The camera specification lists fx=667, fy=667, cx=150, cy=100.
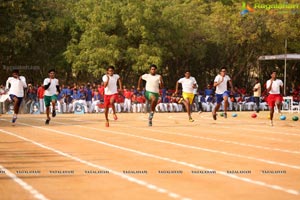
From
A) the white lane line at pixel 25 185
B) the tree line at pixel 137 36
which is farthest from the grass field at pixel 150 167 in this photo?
the tree line at pixel 137 36

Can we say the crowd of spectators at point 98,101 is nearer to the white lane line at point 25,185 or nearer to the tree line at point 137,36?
the tree line at point 137,36

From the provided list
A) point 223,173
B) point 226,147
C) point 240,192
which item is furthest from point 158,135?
point 240,192

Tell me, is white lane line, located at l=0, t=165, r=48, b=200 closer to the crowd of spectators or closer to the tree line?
the crowd of spectators

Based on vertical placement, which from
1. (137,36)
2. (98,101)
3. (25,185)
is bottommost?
(25,185)

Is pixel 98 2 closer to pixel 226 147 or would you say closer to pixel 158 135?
pixel 158 135

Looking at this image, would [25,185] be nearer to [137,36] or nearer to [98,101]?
[98,101]

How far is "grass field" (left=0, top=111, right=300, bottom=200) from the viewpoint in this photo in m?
7.97

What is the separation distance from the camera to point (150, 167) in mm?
10289

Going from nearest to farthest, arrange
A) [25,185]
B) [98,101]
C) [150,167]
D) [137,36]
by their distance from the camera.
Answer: [25,185], [150,167], [98,101], [137,36]

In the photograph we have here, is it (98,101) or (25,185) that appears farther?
(98,101)

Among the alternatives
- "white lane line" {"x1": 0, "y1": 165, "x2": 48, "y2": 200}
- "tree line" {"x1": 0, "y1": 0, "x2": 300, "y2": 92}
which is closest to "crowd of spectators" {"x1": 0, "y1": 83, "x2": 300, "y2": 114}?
"tree line" {"x1": 0, "y1": 0, "x2": 300, "y2": 92}

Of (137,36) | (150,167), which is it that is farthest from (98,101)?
(150,167)

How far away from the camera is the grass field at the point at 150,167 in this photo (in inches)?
314

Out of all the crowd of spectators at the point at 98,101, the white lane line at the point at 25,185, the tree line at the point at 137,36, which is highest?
the tree line at the point at 137,36
